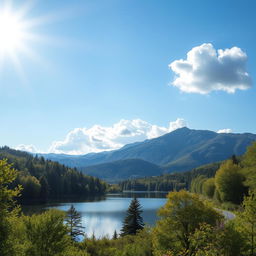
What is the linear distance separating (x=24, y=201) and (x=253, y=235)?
124501 mm

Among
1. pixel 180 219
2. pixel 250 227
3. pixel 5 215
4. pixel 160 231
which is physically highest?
pixel 5 215

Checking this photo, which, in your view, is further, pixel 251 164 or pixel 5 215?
pixel 251 164

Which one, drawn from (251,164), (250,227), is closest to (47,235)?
(250,227)

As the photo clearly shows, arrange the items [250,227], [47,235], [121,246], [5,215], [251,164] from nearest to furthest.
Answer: [5,215] → [47,235] → [250,227] → [121,246] → [251,164]

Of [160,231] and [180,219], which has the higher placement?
[180,219]

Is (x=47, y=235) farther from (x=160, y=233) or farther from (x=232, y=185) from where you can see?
(x=232, y=185)

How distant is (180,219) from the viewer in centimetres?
3841

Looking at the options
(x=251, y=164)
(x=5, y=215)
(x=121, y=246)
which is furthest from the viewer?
(x=251, y=164)

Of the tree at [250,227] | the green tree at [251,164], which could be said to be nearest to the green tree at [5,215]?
the tree at [250,227]

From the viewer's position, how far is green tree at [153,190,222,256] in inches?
1480

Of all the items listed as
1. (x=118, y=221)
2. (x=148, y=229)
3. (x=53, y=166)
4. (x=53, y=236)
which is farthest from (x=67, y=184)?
(x=53, y=236)

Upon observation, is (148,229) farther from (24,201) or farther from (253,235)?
(24,201)

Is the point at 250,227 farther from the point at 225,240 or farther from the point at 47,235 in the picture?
the point at 47,235

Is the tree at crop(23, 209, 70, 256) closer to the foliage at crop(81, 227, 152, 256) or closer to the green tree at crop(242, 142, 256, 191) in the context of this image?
the foliage at crop(81, 227, 152, 256)
